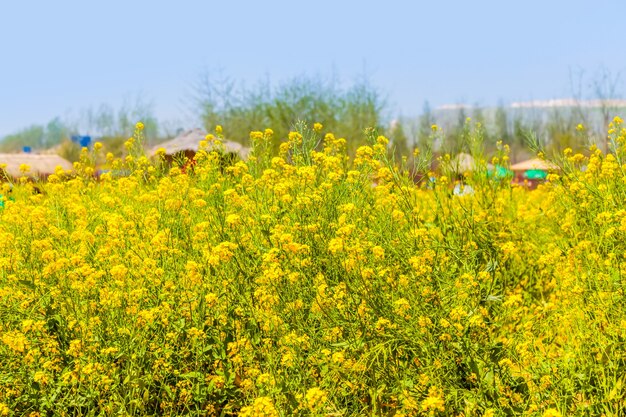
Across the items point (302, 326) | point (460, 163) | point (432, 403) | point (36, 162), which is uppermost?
point (460, 163)

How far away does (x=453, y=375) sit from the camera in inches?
145

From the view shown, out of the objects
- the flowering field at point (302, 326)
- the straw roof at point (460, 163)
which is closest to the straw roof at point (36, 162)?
the straw roof at point (460, 163)

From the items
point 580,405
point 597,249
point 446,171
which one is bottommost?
point 580,405

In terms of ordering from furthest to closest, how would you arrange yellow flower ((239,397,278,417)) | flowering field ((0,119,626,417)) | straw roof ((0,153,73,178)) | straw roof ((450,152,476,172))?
straw roof ((0,153,73,178)) < straw roof ((450,152,476,172)) < flowering field ((0,119,626,417)) < yellow flower ((239,397,278,417))

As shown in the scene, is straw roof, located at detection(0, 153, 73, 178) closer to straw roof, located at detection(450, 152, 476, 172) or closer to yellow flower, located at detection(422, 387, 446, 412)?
straw roof, located at detection(450, 152, 476, 172)

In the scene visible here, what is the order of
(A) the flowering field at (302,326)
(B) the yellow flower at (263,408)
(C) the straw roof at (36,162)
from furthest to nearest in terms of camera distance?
(C) the straw roof at (36,162), (A) the flowering field at (302,326), (B) the yellow flower at (263,408)

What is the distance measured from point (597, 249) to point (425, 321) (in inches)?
66.5

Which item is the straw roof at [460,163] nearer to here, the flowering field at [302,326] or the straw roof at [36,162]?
the flowering field at [302,326]

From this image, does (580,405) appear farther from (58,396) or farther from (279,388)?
(58,396)

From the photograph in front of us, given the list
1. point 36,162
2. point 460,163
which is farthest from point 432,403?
point 36,162

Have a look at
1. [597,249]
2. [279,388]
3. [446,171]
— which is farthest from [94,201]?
[597,249]

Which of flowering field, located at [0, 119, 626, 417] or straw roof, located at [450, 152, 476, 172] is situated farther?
straw roof, located at [450, 152, 476, 172]

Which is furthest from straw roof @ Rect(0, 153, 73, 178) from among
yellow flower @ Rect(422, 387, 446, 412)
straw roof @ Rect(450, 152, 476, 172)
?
yellow flower @ Rect(422, 387, 446, 412)

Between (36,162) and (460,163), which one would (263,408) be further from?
(36,162)
